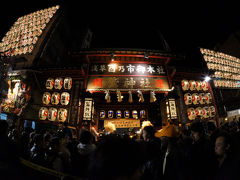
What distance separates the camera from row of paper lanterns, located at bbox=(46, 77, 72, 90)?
14062mm

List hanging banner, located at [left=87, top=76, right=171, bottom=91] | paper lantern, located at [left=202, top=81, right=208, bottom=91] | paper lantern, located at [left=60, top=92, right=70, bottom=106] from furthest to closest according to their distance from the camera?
paper lantern, located at [left=202, top=81, right=208, bottom=91] → paper lantern, located at [left=60, top=92, right=70, bottom=106] → hanging banner, located at [left=87, top=76, right=171, bottom=91]

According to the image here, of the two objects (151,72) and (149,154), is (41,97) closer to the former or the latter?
(151,72)

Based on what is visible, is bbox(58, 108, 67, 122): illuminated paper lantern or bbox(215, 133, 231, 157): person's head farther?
bbox(58, 108, 67, 122): illuminated paper lantern

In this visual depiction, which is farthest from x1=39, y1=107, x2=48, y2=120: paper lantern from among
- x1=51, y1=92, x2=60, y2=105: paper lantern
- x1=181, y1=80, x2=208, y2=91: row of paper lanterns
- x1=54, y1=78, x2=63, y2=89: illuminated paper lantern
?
x1=181, y1=80, x2=208, y2=91: row of paper lanterns

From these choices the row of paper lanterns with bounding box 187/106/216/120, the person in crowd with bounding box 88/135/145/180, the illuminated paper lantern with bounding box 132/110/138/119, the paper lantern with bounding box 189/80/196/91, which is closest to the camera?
the person in crowd with bounding box 88/135/145/180

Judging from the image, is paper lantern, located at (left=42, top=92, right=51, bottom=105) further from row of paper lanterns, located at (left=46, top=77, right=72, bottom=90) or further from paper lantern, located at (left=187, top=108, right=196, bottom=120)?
paper lantern, located at (left=187, top=108, right=196, bottom=120)

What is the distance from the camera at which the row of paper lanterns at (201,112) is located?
1417 centimetres

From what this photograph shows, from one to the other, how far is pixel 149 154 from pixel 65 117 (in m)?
12.3

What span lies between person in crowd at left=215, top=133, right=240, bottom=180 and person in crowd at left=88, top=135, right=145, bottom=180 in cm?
172

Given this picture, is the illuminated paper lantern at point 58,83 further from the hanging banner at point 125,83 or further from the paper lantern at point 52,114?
the hanging banner at point 125,83

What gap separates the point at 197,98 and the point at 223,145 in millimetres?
14739

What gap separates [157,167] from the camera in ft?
7.53

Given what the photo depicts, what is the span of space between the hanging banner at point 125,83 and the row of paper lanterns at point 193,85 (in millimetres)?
3397

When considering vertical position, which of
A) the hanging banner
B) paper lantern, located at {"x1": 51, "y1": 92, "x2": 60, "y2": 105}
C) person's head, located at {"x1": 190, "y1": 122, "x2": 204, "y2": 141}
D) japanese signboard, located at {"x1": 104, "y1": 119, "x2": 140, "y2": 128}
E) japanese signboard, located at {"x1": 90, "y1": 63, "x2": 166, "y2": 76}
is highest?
japanese signboard, located at {"x1": 90, "y1": 63, "x2": 166, "y2": 76}
